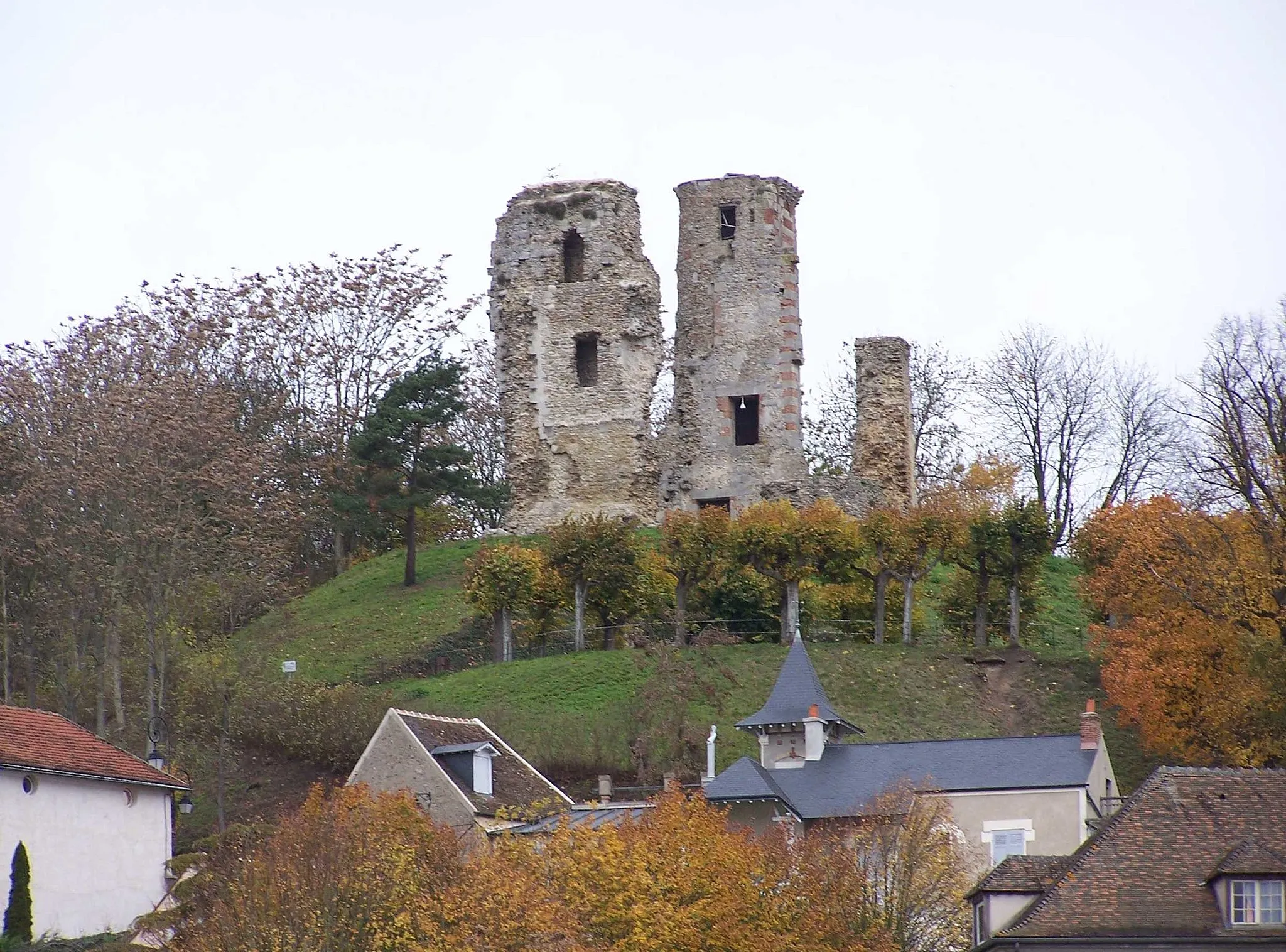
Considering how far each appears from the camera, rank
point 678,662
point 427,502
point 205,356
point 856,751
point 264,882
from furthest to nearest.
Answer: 1. point 205,356
2. point 427,502
3. point 678,662
4. point 856,751
5. point 264,882

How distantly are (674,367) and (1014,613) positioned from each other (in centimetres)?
1450

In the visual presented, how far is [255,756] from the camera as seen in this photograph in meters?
47.0

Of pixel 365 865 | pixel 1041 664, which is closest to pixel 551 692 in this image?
pixel 1041 664

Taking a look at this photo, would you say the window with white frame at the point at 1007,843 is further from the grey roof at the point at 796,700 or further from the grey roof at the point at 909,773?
the grey roof at the point at 796,700

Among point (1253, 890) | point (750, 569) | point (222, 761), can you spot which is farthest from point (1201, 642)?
point (222, 761)

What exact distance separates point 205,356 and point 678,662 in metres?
19.5

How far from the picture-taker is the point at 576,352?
59.9m

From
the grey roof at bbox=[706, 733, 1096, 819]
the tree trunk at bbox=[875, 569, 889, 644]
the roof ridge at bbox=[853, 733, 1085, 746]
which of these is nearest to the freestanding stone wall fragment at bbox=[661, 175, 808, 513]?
the tree trunk at bbox=[875, 569, 889, 644]

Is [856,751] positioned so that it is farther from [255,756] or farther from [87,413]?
[87,413]

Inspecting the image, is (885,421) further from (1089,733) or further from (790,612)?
(1089,733)

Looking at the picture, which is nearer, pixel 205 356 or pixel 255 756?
pixel 255 756

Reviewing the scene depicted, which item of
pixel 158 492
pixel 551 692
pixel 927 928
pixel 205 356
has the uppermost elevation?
pixel 205 356

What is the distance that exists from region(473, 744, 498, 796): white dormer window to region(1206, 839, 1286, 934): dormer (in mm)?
13998

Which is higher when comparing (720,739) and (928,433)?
(928,433)
